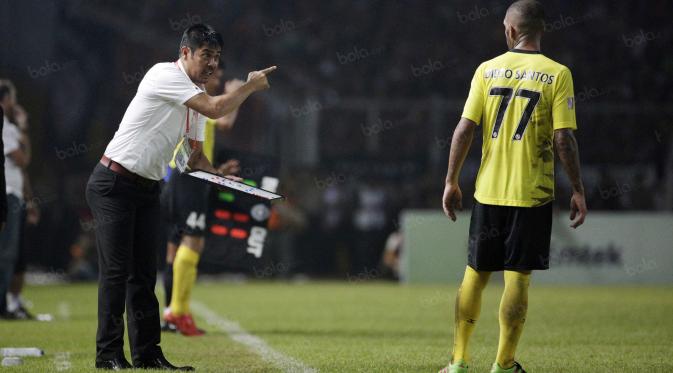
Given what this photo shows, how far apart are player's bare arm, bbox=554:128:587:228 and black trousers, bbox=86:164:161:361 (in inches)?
93.8

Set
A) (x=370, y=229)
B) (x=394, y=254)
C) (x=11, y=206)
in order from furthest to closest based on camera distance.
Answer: (x=370, y=229) < (x=394, y=254) < (x=11, y=206)

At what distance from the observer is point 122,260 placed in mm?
6223

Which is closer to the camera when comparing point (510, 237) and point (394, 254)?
point (510, 237)

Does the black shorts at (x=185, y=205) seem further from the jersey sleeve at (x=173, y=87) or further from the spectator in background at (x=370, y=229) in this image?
the spectator in background at (x=370, y=229)

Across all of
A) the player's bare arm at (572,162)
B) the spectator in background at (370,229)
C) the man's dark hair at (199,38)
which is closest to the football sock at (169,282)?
the man's dark hair at (199,38)

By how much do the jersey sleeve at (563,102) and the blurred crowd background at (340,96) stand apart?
15802 mm

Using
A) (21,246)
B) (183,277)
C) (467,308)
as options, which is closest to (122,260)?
(467,308)

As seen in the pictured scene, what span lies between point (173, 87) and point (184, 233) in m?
3.60

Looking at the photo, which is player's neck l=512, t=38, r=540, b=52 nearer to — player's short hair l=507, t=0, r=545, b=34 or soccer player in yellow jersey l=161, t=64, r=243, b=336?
→ player's short hair l=507, t=0, r=545, b=34

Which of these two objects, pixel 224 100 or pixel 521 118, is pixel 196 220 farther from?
pixel 521 118

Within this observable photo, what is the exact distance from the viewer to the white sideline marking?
260 inches

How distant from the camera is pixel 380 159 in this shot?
2308 centimetres

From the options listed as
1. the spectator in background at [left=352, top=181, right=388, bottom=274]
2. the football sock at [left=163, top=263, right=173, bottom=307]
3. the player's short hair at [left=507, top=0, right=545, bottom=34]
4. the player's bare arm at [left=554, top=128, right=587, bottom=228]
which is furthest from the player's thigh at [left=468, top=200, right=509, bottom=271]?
the spectator in background at [left=352, top=181, right=388, bottom=274]

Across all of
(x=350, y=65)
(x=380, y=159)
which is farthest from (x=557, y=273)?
(x=350, y=65)
